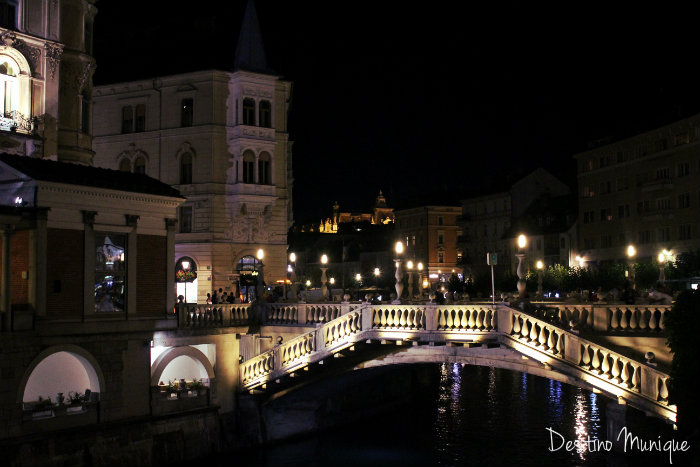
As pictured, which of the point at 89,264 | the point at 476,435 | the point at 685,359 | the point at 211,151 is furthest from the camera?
the point at 211,151

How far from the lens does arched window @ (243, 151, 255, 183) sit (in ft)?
191

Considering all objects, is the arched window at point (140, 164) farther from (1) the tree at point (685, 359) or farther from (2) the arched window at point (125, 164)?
(1) the tree at point (685, 359)

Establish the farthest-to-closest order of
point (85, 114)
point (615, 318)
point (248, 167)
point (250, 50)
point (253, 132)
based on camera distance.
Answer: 1. point (250, 50)
2. point (248, 167)
3. point (253, 132)
4. point (85, 114)
5. point (615, 318)

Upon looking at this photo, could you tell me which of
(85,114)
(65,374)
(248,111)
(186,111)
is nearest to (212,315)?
(65,374)

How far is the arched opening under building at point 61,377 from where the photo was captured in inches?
1378

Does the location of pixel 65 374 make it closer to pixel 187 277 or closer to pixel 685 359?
pixel 187 277

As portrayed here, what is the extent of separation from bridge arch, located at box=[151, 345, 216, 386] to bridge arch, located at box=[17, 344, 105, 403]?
3223 mm

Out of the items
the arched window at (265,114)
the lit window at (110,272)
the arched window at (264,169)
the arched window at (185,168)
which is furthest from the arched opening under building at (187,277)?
the lit window at (110,272)

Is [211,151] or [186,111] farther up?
[186,111]

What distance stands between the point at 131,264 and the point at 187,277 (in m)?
20.6

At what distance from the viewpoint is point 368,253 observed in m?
153

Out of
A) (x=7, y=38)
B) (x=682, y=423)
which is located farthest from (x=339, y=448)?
(x=7, y=38)

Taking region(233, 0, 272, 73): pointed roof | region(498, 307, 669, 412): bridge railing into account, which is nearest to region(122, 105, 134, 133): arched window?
region(233, 0, 272, 73): pointed roof

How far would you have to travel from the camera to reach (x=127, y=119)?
60.0m
